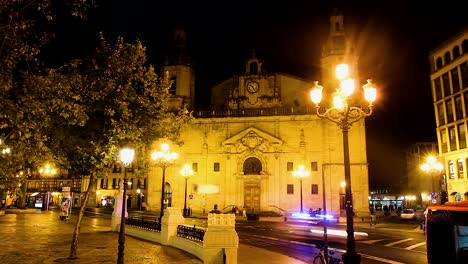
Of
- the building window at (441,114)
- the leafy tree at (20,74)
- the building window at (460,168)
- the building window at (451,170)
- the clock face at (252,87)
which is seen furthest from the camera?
the clock face at (252,87)

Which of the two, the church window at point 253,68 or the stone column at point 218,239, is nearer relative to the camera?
the stone column at point 218,239

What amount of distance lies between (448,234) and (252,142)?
1522 inches

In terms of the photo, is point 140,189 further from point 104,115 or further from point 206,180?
point 104,115

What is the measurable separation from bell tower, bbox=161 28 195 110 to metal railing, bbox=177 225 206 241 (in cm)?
3676

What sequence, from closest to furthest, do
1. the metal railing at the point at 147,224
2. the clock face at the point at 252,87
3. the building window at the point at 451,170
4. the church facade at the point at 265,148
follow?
the metal railing at the point at 147,224 → the building window at the point at 451,170 → the church facade at the point at 265,148 → the clock face at the point at 252,87

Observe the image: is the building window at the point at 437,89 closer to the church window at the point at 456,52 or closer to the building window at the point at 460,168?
the church window at the point at 456,52

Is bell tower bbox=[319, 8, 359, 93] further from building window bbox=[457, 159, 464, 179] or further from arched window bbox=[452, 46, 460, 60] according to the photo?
building window bbox=[457, 159, 464, 179]

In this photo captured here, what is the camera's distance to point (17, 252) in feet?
51.1

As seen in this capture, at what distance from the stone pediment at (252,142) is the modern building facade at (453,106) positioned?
18920mm

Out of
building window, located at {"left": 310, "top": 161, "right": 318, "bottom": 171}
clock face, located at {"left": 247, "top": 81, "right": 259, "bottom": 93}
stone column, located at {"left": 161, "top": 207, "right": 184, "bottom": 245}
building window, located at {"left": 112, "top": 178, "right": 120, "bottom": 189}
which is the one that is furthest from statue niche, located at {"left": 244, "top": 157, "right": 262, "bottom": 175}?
stone column, located at {"left": 161, "top": 207, "right": 184, "bottom": 245}

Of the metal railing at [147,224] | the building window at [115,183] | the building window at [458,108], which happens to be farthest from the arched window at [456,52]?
the building window at [115,183]

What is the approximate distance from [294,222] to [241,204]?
13.7 m

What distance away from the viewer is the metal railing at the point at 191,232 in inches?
622

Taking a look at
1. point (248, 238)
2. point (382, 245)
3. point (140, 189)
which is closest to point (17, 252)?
point (248, 238)
